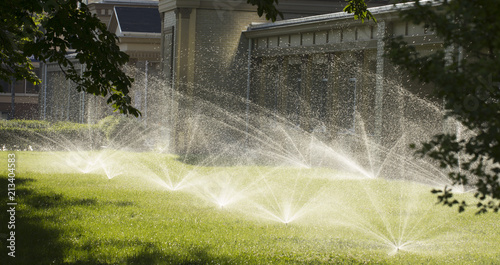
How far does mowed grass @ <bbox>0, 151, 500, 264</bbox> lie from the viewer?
7648 mm

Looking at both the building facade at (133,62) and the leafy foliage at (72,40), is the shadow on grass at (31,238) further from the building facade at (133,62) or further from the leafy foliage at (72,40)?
the building facade at (133,62)

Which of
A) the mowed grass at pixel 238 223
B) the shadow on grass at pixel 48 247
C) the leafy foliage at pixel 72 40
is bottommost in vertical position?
the mowed grass at pixel 238 223

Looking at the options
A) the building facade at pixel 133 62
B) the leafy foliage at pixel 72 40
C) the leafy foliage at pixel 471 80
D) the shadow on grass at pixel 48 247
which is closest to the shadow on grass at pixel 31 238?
the shadow on grass at pixel 48 247

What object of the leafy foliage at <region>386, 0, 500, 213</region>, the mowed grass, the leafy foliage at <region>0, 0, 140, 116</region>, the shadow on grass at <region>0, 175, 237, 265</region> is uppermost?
the leafy foliage at <region>0, 0, 140, 116</region>

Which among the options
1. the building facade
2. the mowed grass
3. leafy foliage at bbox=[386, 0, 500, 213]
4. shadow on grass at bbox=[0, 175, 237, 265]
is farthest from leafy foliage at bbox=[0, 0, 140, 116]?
the building facade

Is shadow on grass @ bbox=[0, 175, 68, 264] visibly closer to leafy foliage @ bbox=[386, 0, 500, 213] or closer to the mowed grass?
the mowed grass

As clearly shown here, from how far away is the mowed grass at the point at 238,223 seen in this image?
7648mm

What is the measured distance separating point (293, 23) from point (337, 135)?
4.27m

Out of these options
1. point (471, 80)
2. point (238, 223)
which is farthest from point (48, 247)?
point (471, 80)

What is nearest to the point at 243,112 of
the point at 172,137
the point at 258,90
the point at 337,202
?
the point at 258,90

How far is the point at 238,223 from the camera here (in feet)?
31.9

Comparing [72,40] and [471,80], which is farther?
[72,40]

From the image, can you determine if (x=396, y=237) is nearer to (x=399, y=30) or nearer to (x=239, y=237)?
(x=239, y=237)

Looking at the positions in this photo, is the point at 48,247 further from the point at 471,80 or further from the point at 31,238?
the point at 471,80
